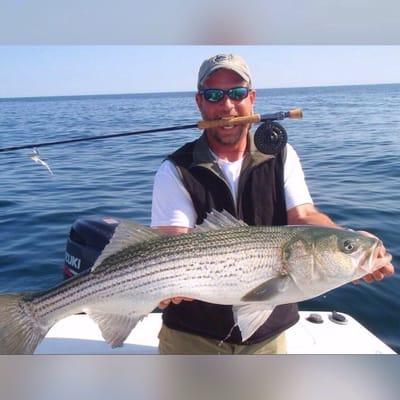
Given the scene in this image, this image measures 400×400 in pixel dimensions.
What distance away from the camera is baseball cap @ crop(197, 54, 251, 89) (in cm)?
323

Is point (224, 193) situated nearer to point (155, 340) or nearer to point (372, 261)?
point (372, 261)

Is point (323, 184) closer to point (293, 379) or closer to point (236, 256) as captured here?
point (236, 256)

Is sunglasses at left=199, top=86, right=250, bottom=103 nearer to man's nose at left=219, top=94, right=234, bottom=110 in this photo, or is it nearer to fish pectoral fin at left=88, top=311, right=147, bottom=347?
man's nose at left=219, top=94, right=234, bottom=110

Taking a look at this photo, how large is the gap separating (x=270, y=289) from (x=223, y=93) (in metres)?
1.52

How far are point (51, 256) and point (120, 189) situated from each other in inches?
156

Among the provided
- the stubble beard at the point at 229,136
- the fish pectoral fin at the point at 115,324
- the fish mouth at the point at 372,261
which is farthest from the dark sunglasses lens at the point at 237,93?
the fish pectoral fin at the point at 115,324

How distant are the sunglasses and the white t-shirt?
0.48m

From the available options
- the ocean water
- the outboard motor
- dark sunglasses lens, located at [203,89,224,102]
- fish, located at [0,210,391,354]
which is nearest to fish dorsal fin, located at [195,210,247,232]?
fish, located at [0,210,391,354]

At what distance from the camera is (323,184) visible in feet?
35.1

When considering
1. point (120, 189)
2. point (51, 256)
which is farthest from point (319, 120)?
point (51, 256)

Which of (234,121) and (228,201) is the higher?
(234,121)

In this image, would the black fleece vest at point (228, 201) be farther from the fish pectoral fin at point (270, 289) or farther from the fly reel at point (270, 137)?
the fish pectoral fin at point (270, 289)

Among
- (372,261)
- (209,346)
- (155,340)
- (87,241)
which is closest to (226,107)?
(372,261)

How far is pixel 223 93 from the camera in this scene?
3.23m
